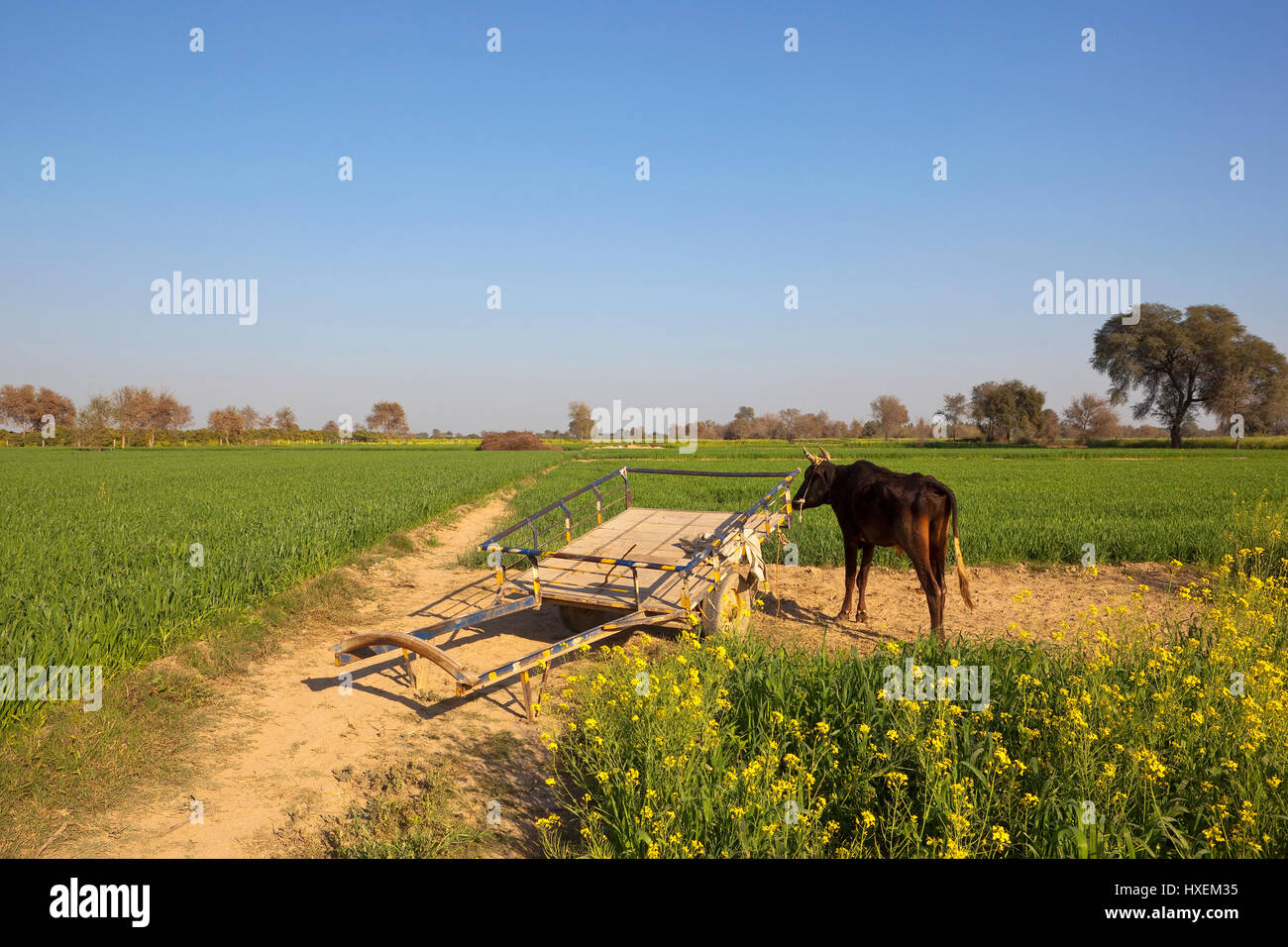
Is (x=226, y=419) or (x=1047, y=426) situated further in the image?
(x=226, y=419)

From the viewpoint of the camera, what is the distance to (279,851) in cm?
365

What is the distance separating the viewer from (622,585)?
6.79 m

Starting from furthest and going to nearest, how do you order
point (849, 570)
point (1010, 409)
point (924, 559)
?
point (1010, 409), point (849, 570), point (924, 559)

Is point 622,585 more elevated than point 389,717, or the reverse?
point 622,585

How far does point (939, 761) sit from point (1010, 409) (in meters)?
84.5

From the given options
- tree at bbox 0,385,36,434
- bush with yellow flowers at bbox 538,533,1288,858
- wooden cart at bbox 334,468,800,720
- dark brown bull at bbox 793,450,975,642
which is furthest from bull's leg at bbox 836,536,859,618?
tree at bbox 0,385,36,434

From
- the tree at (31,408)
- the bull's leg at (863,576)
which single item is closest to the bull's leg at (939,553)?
the bull's leg at (863,576)

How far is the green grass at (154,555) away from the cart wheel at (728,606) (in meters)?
5.20

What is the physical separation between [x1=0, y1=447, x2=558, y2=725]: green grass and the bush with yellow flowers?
4.35 metres

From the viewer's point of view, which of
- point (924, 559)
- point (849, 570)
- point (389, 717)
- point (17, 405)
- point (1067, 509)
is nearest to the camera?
point (389, 717)

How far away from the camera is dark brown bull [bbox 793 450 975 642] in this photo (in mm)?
7000

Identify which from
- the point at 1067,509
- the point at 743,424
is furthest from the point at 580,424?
the point at 1067,509

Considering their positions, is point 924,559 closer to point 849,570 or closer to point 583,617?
point 849,570
